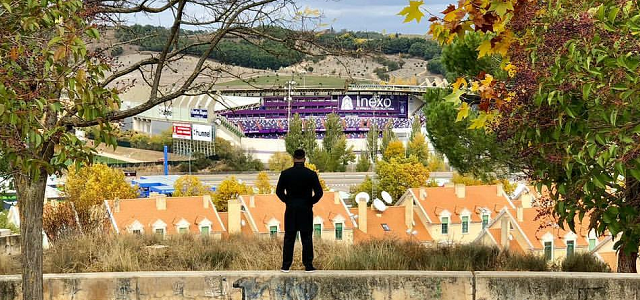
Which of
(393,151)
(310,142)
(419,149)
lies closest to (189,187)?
(393,151)

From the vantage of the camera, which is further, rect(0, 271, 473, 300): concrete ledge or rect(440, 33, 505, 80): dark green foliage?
rect(440, 33, 505, 80): dark green foliage

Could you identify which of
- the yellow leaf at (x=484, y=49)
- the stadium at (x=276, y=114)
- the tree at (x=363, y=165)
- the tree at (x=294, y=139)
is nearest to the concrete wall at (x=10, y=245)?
the yellow leaf at (x=484, y=49)

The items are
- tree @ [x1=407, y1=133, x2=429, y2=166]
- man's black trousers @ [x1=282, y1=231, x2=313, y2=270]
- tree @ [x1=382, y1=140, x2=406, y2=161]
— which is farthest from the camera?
tree @ [x1=407, y1=133, x2=429, y2=166]

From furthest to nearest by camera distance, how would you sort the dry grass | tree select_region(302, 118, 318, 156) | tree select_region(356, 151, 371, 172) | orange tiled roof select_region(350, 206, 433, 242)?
tree select_region(356, 151, 371, 172) → tree select_region(302, 118, 318, 156) → orange tiled roof select_region(350, 206, 433, 242) → the dry grass

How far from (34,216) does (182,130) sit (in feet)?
318

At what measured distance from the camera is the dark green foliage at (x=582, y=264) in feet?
32.6

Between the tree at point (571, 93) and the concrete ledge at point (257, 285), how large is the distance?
151 centimetres

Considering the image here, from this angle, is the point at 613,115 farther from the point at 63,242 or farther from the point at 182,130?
the point at 182,130

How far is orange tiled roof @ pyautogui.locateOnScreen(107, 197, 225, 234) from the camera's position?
33862 millimetres

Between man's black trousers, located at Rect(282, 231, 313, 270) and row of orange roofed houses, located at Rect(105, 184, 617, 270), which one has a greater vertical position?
man's black trousers, located at Rect(282, 231, 313, 270)

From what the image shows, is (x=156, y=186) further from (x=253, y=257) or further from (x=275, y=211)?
(x=253, y=257)

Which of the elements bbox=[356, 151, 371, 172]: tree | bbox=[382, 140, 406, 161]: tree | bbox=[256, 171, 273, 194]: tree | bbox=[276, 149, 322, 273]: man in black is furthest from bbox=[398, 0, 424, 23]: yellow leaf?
bbox=[356, 151, 371, 172]: tree

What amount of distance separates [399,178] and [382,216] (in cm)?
2042

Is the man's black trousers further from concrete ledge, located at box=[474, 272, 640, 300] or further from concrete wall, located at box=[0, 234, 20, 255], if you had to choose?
concrete wall, located at box=[0, 234, 20, 255]
